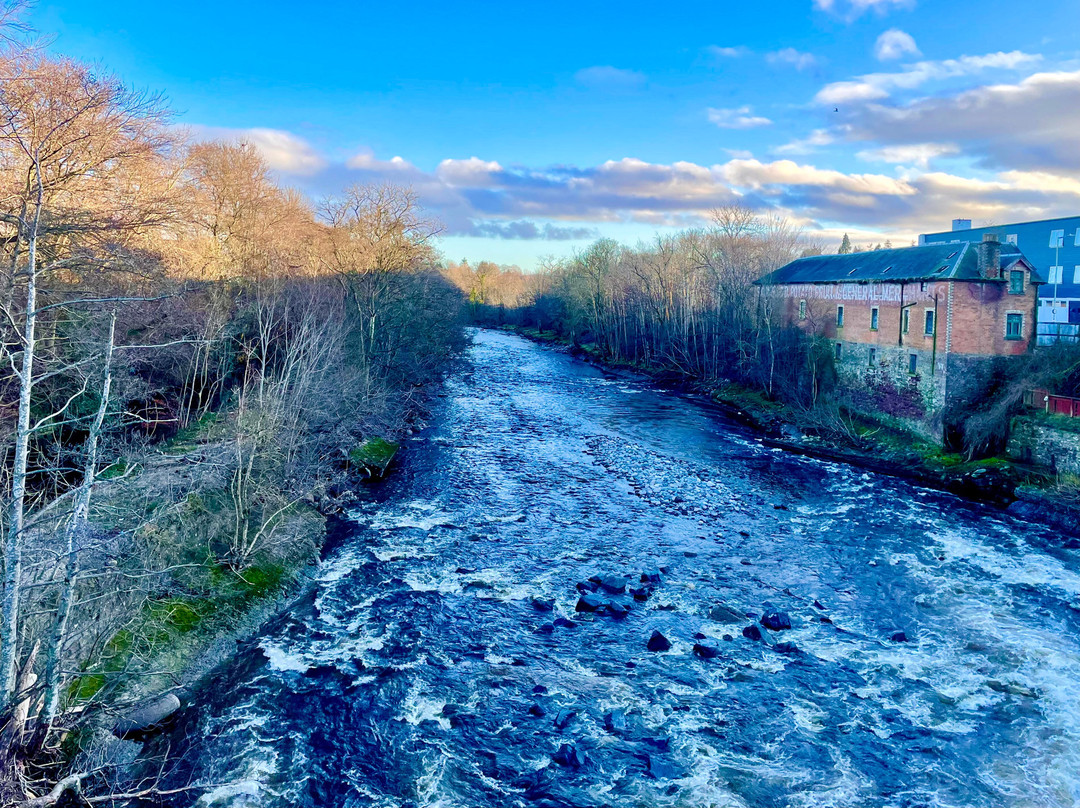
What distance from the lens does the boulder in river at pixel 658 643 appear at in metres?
12.0

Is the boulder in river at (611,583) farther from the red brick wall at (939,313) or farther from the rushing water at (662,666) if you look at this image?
the red brick wall at (939,313)

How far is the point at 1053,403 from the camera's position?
2134cm

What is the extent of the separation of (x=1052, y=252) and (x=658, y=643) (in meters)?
50.2

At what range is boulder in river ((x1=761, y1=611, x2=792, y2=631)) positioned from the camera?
1266cm

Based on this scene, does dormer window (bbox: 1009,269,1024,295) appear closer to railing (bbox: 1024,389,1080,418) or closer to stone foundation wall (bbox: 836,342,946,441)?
stone foundation wall (bbox: 836,342,946,441)

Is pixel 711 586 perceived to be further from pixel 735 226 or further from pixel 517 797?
pixel 735 226

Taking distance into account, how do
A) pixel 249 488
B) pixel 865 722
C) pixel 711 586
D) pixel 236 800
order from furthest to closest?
pixel 249 488
pixel 711 586
pixel 865 722
pixel 236 800

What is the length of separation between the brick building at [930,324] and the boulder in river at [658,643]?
18.5 meters

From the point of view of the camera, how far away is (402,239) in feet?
102

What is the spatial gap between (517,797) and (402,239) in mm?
26499

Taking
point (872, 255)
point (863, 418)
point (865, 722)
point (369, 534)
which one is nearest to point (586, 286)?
point (872, 255)

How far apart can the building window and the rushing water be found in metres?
9.49

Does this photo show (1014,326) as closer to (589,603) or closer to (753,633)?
(753,633)

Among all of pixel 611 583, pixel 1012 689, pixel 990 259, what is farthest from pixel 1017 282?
pixel 611 583
